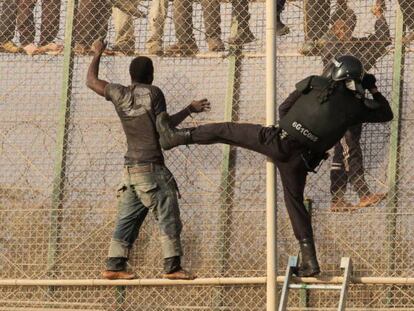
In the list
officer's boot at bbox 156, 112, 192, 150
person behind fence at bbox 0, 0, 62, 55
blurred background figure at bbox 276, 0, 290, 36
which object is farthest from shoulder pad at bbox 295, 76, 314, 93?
person behind fence at bbox 0, 0, 62, 55

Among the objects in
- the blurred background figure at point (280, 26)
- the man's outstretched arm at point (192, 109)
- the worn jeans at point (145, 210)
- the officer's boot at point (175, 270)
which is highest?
the blurred background figure at point (280, 26)

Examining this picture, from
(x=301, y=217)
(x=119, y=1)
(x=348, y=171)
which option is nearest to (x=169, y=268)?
(x=301, y=217)

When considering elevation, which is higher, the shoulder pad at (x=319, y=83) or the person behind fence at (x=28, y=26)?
the person behind fence at (x=28, y=26)

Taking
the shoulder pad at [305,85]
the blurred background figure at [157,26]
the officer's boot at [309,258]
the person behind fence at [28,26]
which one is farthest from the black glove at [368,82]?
the person behind fence at [28,26]

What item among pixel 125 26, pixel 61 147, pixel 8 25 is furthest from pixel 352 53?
pixel 8 25

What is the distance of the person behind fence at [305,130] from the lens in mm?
11438

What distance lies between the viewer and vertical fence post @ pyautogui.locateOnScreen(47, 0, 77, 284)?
13289 millimetres

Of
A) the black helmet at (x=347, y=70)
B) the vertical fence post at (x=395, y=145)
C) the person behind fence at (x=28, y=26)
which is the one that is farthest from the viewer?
the person behind fence at (x=28, y=26)

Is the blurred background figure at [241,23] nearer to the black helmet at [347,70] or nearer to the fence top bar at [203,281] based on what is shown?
the black helmet at [347,70]

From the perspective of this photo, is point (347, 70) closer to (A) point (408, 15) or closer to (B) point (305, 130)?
(B) point (305, 130)

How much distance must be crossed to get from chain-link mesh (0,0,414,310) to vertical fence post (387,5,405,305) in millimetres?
13

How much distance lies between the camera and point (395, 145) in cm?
1274

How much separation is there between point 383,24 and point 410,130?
1.05 m

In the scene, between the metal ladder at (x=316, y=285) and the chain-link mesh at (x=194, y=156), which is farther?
the chain-link mesh at (x=194, y=156)
